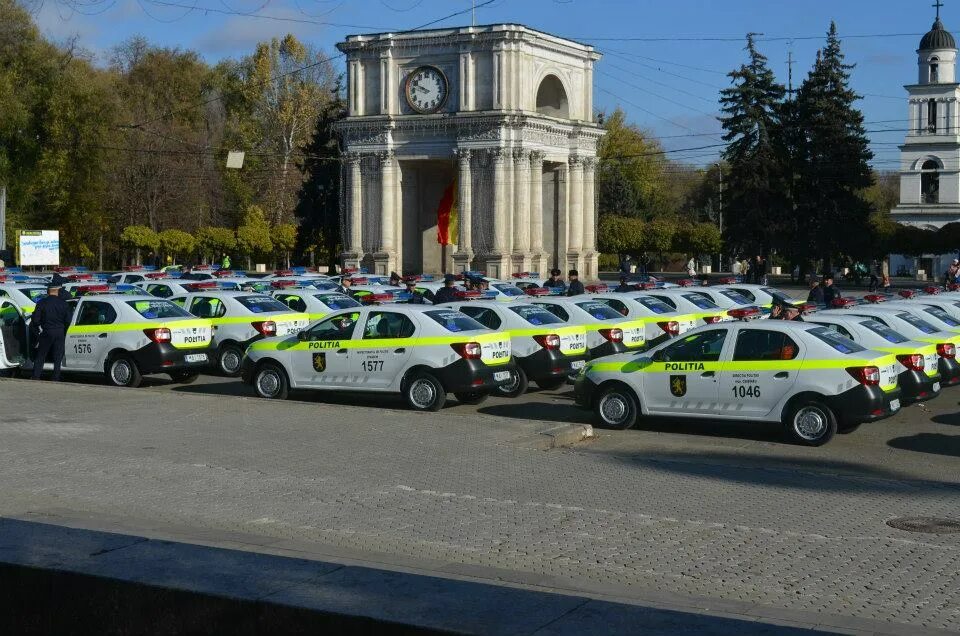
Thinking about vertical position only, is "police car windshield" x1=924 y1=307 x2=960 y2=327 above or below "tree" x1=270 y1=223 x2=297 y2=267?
below

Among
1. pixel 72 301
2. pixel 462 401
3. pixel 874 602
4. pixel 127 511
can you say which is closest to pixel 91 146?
pixel 72 301

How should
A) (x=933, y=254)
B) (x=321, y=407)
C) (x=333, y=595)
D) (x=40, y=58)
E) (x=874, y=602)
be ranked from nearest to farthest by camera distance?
(x=333, y=595)
(x=874, y=602)
(x=321, y=407)
(x=40, y=58)
(x=933, y=254)

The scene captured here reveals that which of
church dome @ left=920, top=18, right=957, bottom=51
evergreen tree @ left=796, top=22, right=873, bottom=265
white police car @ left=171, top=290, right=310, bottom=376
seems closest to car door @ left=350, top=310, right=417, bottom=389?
white police car @ left=171, top=290, right=310, bottom=376

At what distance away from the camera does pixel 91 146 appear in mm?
65938

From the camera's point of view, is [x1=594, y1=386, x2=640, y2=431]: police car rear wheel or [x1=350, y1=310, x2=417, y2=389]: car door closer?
[x1=594, y1=386, x2=640, y2=431]: police car rear wheel

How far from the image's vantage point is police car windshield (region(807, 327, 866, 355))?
635 inches

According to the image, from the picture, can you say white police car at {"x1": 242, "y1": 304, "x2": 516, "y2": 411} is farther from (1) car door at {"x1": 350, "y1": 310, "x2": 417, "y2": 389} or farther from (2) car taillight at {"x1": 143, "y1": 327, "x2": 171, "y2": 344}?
(2) car taillight at {"x1": 143, "y1": 327, "x2": 171, "y2": 344}

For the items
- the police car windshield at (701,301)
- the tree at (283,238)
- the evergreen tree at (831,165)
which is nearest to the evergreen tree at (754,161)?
the evergreen tree at (831,165)

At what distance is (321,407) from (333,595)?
1359 centimetres

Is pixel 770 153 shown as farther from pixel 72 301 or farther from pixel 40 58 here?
pixel 72 301

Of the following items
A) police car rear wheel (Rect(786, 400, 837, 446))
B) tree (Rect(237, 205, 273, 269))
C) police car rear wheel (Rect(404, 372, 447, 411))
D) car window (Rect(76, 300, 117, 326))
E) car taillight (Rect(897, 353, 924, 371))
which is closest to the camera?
police car rear wheel (Rect(786, 400, 837, 446))

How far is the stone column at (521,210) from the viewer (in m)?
63.1

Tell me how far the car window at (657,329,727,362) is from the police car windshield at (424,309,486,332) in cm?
330

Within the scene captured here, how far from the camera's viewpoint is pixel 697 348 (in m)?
16.8
